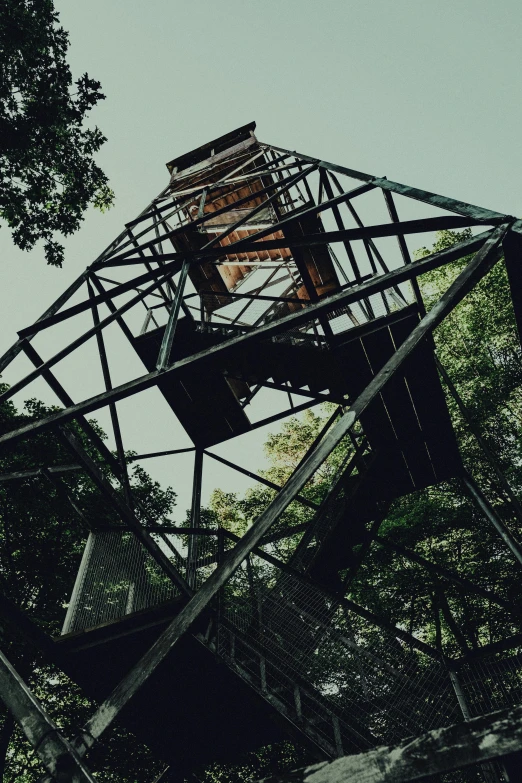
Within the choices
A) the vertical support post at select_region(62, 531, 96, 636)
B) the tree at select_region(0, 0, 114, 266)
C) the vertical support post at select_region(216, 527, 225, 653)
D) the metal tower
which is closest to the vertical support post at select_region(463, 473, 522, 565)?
the metal tower

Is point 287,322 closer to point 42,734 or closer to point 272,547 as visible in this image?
point 42,734

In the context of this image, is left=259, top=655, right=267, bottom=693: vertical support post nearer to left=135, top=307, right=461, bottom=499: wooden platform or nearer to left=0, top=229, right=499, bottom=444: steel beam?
left=0, top=229, right=499, bottom=444: steel beam

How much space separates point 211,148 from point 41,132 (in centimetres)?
476

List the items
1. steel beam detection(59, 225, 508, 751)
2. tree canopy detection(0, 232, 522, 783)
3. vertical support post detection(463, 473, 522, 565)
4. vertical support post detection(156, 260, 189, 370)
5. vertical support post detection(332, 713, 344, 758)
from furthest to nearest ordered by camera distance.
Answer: tree canopy detection(0, 232, 522, 783), vertical support post detection(463, 473, 522, 565), vertical support post detection(156, 260, 189, 370), vertical support post detection(332, 713, 344, 758), steel beam detection(59, 225, 508, 751)

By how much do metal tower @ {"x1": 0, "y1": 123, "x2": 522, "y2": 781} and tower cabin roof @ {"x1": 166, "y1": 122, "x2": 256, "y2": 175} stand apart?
489 centimetres

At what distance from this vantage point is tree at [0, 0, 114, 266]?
8.30 metres

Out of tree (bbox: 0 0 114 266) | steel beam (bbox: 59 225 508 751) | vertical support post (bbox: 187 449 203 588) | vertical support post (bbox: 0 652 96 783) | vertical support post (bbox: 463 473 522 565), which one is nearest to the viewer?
vertical support post (bbox: 0 652 96 783)

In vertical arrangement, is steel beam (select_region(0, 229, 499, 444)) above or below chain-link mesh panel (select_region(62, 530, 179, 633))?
above

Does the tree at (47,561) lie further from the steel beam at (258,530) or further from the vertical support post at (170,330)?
the steel beam at (258,530)

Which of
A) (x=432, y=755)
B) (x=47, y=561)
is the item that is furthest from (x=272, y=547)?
(x=47, y=561)

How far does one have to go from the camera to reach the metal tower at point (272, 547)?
413 cm

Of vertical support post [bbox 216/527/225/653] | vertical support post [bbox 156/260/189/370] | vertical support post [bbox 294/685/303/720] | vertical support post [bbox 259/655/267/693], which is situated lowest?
vertical support post [bbox 294/685/303/720]

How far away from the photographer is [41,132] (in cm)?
881

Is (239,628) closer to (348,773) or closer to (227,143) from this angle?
(348,773)
